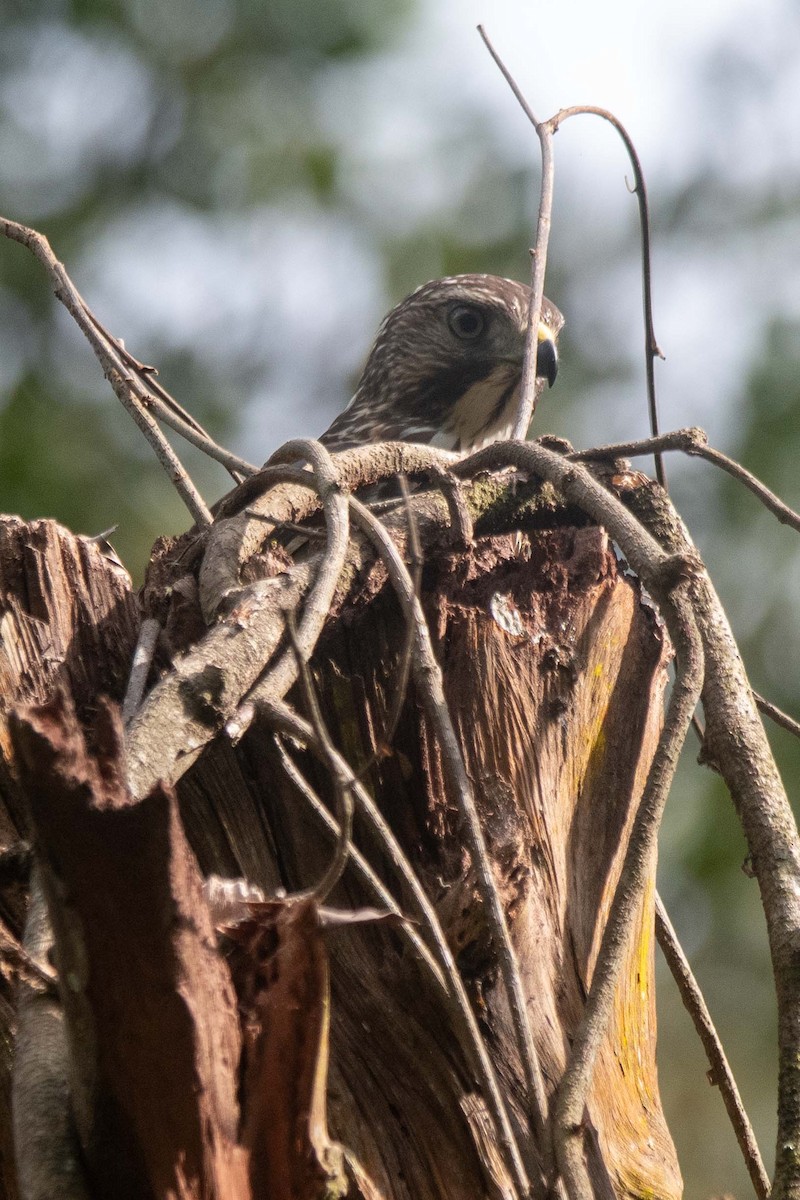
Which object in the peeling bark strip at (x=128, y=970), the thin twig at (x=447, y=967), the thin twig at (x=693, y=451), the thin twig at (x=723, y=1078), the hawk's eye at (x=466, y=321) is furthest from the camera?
the hawk's eye at (x=466, y=321)

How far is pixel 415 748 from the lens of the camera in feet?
6.89

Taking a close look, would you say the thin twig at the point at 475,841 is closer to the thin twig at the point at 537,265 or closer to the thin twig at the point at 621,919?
the thin twig at the point at 621,919

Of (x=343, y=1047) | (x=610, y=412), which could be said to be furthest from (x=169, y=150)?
(x=343, y=1047)

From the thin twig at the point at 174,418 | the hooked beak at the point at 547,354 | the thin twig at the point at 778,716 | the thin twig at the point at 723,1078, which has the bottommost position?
the thin twig at the point at 723,1078

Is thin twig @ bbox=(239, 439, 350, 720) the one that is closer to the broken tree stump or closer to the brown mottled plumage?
the broken tree stump

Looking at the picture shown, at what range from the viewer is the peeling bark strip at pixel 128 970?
1.22 m

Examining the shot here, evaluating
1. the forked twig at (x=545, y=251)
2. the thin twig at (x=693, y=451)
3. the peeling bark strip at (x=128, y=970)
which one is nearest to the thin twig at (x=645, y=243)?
the forked twig at (x=545, y=251)

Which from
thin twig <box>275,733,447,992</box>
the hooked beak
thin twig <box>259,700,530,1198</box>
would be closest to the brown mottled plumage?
the hooked beak

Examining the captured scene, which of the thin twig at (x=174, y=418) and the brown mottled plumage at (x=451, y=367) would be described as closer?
the thin twig at (x=174, y=418)

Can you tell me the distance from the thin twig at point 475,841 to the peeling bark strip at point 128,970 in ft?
1.65

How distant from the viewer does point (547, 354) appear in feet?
16.2

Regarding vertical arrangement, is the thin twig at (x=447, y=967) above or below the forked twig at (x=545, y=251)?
below

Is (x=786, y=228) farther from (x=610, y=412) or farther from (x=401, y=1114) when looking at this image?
(x=401, y=1114)

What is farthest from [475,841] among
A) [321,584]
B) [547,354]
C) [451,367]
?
[451,367]
